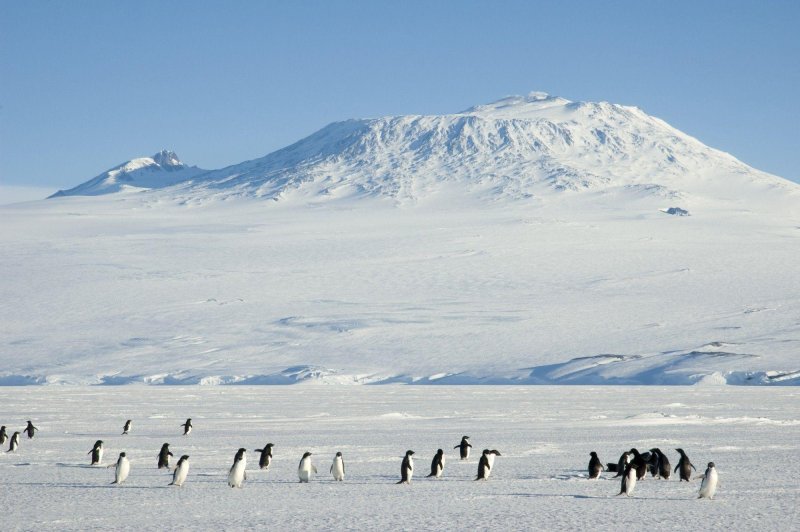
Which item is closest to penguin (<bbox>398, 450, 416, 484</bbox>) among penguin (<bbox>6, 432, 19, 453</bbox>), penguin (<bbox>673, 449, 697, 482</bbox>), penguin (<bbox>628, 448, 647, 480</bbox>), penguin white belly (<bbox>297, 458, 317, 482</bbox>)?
penguin white belly (<bbox>297, 458, 317, 482</bbox>)

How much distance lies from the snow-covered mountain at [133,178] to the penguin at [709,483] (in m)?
142

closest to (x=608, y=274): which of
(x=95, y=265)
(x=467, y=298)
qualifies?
(x=467, y=298)

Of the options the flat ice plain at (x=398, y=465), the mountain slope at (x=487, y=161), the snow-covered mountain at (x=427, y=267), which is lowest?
the flat ice plain at (x=398, y=465)

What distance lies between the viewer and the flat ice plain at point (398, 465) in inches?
430

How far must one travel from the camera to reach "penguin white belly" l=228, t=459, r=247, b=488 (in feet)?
42.3

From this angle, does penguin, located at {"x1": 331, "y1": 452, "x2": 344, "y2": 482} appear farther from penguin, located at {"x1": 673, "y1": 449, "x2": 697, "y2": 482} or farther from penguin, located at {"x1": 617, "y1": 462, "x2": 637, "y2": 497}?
penguin, located at {"x1": 673, "y1": 449, "x2": 697, "y2": 482}

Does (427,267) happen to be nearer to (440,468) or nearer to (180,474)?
(440,468)

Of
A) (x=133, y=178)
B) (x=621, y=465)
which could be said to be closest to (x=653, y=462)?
(x=621, y=465)

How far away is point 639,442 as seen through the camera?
18469mm

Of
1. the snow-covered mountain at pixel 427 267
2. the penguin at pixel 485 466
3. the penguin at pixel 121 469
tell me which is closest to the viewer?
the penguin at pixel 121 469

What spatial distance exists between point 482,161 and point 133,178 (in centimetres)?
6845

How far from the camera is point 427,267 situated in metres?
77.0

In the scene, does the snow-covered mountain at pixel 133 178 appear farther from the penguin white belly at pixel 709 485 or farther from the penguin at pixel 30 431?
the penguin white belly at pixel 709 485

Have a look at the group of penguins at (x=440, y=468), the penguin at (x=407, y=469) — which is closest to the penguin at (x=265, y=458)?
the group of penguins at (x=440, y=468)
